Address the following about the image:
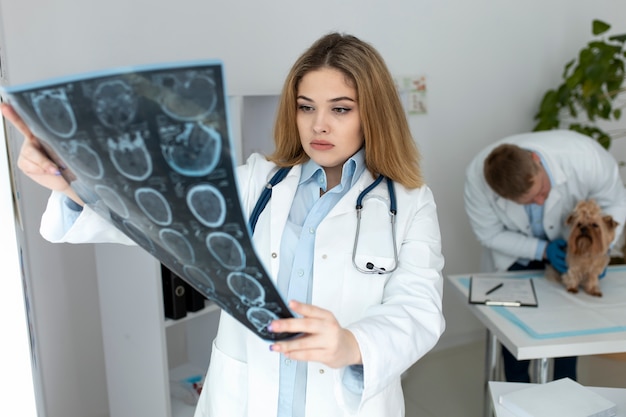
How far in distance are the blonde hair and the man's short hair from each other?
1.16 metres

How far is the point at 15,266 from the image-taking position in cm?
94

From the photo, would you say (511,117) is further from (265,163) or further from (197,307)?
(265,163)

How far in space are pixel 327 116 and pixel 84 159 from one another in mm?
550

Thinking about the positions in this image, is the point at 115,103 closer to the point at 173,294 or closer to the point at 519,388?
the point at 519,388

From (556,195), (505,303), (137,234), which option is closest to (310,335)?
(137,234)

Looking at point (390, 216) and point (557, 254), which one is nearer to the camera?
point (390, 216)

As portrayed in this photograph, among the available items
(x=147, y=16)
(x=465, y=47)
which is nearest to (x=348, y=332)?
(x=147, y=16)

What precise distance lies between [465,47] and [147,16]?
1.95 metres

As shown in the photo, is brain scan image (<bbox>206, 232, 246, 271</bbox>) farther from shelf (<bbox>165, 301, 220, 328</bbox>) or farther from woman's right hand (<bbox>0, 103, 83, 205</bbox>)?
shelf (<bbox>165, 301, 220, 328</bbox>)

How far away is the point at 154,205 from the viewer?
2.32 ft

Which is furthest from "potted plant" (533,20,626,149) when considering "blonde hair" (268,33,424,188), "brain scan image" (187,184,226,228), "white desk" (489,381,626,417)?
"brain scan image" (187,184,226,228)

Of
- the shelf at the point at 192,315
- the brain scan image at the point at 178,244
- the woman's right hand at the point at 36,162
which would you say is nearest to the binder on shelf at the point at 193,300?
the shelf at the point at 192,315

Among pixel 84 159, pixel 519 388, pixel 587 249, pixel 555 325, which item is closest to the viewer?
pixel 84 159

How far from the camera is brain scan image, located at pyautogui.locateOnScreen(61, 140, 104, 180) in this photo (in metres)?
0.67
